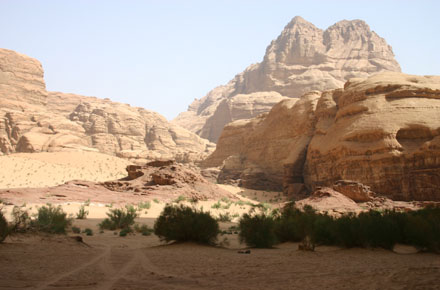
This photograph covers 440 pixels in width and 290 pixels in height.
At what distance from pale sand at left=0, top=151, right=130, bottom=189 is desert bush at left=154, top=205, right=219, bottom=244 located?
25738 mm

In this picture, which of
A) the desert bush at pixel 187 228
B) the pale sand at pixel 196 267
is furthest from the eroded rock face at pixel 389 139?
the desert bush at pixel 187 228

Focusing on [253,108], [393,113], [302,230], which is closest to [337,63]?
[253,108]

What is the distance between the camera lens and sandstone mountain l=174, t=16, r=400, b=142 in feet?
281

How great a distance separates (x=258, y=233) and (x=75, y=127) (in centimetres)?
5530

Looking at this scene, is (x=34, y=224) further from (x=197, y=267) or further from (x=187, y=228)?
(x=197, y=267)

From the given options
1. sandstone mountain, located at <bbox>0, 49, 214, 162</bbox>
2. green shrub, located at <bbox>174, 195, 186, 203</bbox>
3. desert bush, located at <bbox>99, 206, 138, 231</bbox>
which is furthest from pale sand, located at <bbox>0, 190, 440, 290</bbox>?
sandstone mountain, located at <bbox>0, 49, 214, 162</bbox>

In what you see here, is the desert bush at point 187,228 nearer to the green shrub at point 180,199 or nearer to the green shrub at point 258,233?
the green shrub at point 258,233

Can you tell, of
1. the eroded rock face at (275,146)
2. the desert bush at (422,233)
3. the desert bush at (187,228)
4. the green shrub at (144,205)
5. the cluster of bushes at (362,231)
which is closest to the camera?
the desert bush at (422,233)

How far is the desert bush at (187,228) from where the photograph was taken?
980 cm

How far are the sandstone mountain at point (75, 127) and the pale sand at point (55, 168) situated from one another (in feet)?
19.5

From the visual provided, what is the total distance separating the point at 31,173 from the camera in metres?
36.6

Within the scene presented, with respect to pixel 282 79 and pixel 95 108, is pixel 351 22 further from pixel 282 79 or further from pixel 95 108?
pixel 95 108

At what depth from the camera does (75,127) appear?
196 feet

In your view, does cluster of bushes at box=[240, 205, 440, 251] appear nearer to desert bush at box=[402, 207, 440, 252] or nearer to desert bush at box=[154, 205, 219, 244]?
desert bush at box=[402, 207, 440, 252]
